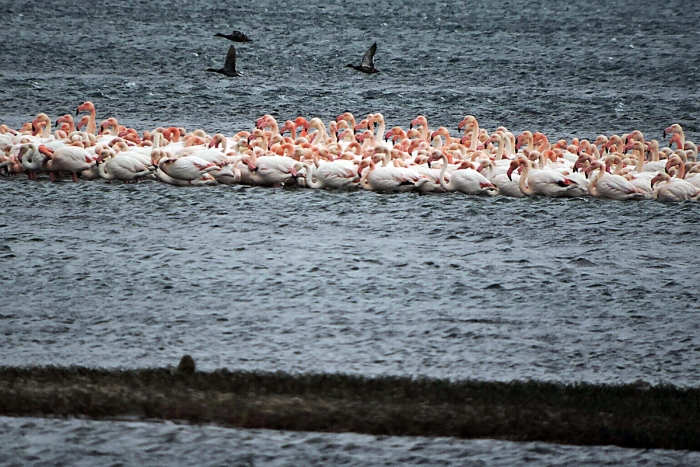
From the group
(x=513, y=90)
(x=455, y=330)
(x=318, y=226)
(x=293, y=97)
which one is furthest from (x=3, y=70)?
(x=455, y=330)

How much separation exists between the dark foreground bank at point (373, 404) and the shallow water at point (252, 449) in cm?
9

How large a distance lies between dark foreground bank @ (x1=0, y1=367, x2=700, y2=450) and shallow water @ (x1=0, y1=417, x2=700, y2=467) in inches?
3.4

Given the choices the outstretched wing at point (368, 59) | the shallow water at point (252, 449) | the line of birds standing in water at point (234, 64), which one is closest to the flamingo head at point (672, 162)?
the shallow water at point (252, 449)

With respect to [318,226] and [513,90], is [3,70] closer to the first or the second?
[513,90]

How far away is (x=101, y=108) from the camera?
1938 cm

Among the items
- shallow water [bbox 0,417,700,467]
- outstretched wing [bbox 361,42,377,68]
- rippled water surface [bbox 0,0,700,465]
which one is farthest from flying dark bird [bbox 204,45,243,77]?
shallow water [bbox 0,417,700,467]

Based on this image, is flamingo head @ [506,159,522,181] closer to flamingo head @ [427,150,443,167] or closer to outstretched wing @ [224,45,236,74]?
flamingo head @ [427,150,443,167]

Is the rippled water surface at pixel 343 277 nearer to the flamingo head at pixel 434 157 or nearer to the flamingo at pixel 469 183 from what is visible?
the flamingo at pixel 469 183

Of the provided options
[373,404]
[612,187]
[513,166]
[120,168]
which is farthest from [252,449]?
[612,187]

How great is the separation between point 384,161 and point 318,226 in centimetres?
243

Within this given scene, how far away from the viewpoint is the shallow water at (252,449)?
440cm

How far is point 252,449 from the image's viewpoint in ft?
14.8

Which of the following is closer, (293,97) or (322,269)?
(322,269)

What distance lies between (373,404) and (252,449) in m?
0.76
